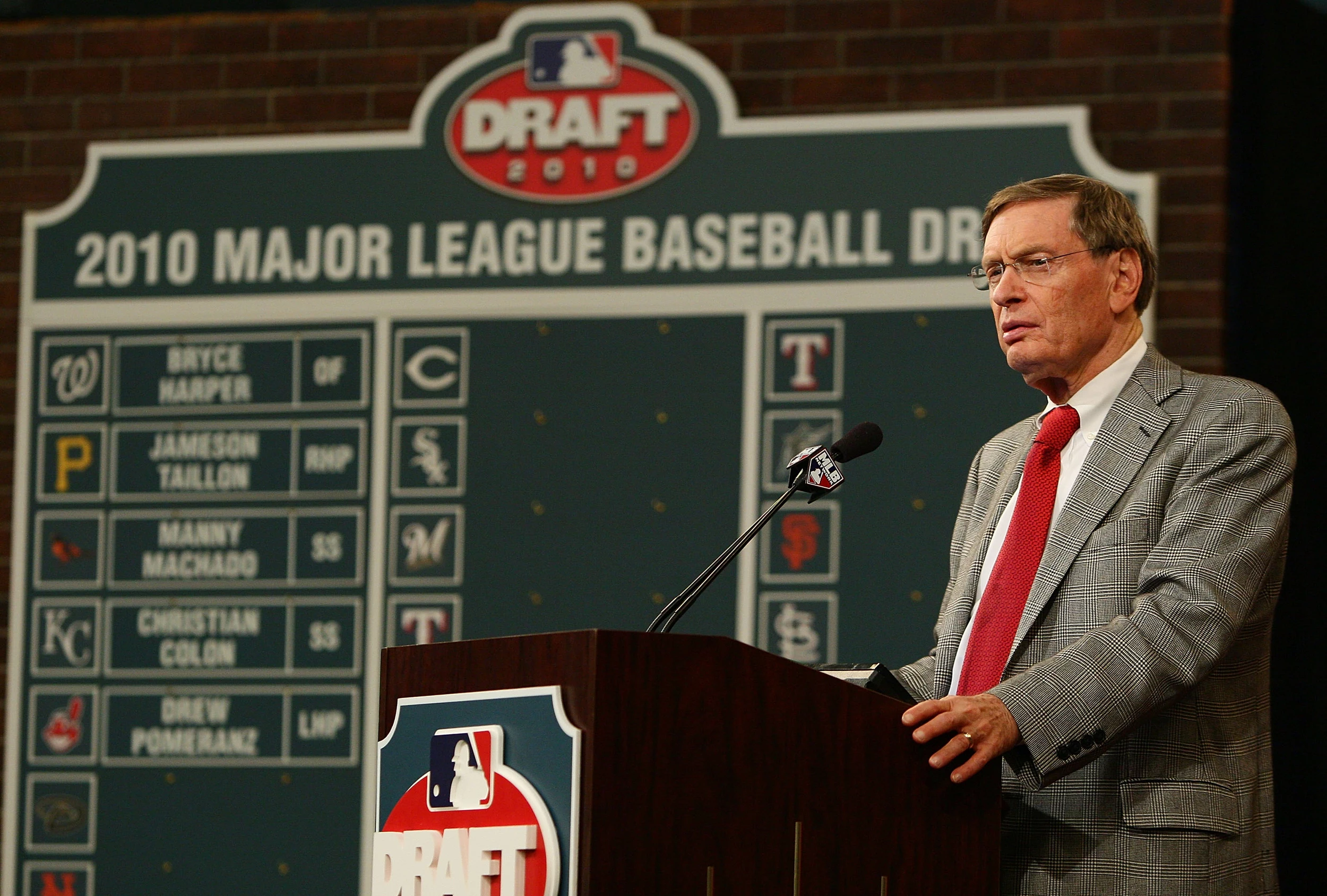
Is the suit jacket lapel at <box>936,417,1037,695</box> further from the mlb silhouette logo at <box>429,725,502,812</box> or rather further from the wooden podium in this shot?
the mlb silhouette logo at <box>429,725,502,812</box>

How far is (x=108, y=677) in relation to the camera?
450 centimetres

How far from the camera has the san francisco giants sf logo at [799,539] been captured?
4.20 metres

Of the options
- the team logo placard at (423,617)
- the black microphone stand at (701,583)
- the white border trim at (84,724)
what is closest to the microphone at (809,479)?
the black microphone stand at (701,583)

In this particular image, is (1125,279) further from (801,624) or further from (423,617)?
(423,617)

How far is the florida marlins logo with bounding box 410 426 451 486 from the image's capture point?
14.4 ft

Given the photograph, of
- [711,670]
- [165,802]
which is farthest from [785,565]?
[711,670]

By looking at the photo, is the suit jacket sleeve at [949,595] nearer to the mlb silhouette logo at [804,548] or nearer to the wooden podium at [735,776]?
the wooden podium at [735,776]

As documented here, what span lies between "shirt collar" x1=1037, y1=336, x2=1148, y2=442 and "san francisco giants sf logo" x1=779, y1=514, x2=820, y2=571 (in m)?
1.75

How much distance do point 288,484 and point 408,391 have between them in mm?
368

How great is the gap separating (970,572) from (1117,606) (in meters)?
0.30

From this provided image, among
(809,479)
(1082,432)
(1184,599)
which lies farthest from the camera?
(1082,432)

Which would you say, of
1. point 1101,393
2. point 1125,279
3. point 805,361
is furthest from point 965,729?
point 805,361

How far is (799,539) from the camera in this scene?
4.21 m

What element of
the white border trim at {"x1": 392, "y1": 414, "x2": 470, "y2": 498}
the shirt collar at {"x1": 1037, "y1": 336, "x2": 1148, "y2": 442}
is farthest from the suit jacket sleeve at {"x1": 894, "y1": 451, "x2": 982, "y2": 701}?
the white border trim at {"x1": 392, "y1": 414, "x2": 470, "y2": 498}
